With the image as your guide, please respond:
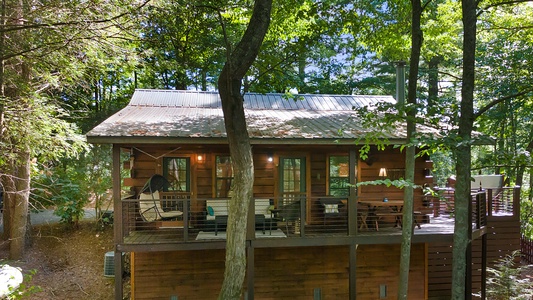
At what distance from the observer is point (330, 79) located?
17.7 metres

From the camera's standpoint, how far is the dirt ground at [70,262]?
31.3ft

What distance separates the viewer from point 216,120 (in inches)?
314

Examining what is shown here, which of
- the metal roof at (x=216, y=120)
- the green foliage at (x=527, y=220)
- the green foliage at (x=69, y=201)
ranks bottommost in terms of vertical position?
the green foliage at (x=527, y=220)

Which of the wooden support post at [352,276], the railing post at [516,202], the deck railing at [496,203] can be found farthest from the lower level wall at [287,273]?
the railing post at [516,202]

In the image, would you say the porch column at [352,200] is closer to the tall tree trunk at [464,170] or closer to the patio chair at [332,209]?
the patio chair at [332,209]

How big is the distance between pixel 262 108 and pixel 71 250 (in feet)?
27.5

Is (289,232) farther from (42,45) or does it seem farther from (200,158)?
(42,45)

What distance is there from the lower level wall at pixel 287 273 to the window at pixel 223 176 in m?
1.50

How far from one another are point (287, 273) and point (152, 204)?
3.79 metres

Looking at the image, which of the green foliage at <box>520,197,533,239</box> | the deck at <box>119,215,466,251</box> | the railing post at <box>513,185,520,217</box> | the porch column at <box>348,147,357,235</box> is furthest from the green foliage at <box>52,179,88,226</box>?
the green foliage at <box>520,197,533,239</box>

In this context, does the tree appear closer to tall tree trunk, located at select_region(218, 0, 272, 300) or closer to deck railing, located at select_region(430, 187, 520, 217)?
tall tree trunk, located at select_region(218, 0, 272, 300)

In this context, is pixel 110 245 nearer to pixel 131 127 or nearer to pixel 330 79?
pixel 131 127

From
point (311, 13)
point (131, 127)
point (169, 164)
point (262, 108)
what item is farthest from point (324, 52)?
point (131, 127)

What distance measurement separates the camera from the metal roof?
636cm
